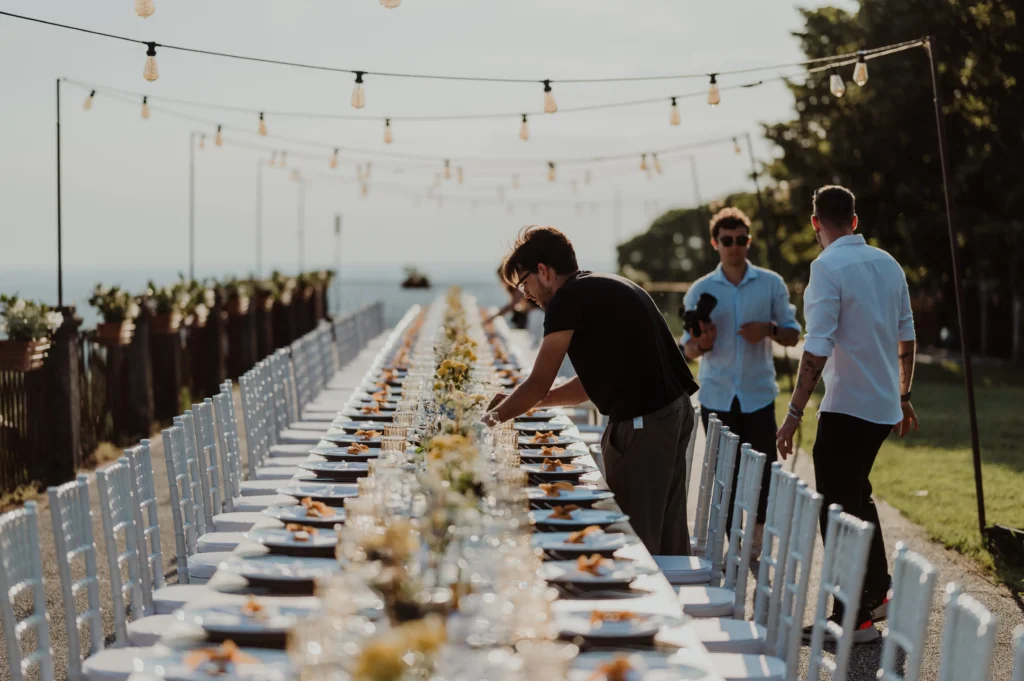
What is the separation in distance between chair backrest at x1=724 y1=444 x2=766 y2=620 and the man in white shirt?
71 centimetres

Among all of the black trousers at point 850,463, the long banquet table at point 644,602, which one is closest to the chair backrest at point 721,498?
the black trousers at point 850,463

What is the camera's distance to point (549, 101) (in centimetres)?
742

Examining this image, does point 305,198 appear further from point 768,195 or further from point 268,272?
point 768,195

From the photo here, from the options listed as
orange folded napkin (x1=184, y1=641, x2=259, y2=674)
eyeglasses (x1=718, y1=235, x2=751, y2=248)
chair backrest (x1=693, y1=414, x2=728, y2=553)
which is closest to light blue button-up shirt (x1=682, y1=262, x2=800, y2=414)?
eyeglasses (x1=718, y1=235, x2=751, y2=248)


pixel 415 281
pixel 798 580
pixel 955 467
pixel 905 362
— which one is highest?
pixel 415 281

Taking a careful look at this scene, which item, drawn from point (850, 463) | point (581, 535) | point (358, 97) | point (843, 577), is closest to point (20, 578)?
point (581, 535)

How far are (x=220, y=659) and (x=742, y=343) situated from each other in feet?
12.6

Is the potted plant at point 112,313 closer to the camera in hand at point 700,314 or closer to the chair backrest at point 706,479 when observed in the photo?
the camera in hand at point 700,314

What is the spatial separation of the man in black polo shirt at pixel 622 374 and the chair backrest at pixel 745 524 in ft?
1.03

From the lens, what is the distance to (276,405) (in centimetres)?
685

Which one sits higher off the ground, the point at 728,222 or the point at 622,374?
the point at 728,222

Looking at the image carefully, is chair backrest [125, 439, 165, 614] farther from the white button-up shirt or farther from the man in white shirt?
the white button-up shirt

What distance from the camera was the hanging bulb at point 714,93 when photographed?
23.9 feet

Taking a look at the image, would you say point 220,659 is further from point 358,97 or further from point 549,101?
point 549,101
